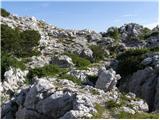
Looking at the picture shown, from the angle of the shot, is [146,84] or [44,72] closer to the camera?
[146,84]

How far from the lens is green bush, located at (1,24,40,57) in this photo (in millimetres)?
55406

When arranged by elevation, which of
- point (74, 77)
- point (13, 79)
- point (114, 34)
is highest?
point (114, 34)

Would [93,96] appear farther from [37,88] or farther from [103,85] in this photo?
[103,85]

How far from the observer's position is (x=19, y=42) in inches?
2285

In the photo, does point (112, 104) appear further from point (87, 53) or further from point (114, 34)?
point (114, 34)

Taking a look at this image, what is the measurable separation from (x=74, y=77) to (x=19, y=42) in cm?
2132

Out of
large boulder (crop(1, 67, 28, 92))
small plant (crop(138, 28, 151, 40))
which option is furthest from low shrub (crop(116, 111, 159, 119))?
small plant (crop(138, 28, 151, 40))

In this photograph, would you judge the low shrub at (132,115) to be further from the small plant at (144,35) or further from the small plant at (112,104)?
the small plant at (144,35)

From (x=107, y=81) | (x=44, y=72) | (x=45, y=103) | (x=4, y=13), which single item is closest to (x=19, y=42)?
(x=44, y=72)

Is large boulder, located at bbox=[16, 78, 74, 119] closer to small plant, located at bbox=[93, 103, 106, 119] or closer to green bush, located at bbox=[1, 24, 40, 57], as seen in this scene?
small plant, located at bbox=[93, 103, 106, 119]

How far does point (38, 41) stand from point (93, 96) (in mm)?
37967

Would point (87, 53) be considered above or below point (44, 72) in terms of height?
above

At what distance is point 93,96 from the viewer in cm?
2734

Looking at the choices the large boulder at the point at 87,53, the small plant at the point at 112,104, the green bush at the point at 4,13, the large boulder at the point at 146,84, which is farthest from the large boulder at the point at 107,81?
the green bush at the point at 4,13
